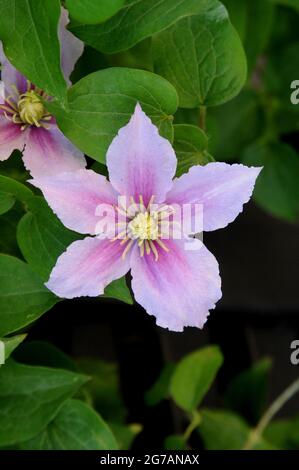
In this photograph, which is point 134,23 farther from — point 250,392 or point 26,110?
point 250,392

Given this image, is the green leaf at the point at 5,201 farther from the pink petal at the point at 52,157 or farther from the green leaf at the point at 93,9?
the green leaf at the point at 93,9

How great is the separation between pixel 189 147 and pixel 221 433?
40 cm

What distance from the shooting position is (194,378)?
2.37 ft

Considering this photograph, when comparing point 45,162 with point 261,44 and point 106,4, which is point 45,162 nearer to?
point 106,4

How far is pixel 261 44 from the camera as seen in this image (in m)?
0.76

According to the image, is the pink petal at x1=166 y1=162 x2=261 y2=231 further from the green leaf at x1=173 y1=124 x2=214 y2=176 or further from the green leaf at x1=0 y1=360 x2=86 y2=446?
the green leaf at x1=0 y1=360 x2=86 y2=446

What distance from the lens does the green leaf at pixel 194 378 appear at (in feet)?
2.34

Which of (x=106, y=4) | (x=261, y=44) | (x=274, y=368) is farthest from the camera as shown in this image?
(x=274, y=368)

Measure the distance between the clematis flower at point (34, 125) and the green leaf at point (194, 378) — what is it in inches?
13.0

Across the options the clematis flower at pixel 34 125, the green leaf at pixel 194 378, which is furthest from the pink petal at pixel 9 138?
the green leaf at pixel 194 378

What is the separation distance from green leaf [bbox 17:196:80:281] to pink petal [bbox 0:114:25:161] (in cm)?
4

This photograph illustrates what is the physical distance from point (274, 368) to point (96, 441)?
0.47 metres

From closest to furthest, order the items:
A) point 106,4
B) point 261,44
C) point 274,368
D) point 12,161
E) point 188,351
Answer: point 106,4, point 12,161, point 261,44, point 188,351, point 274,368
